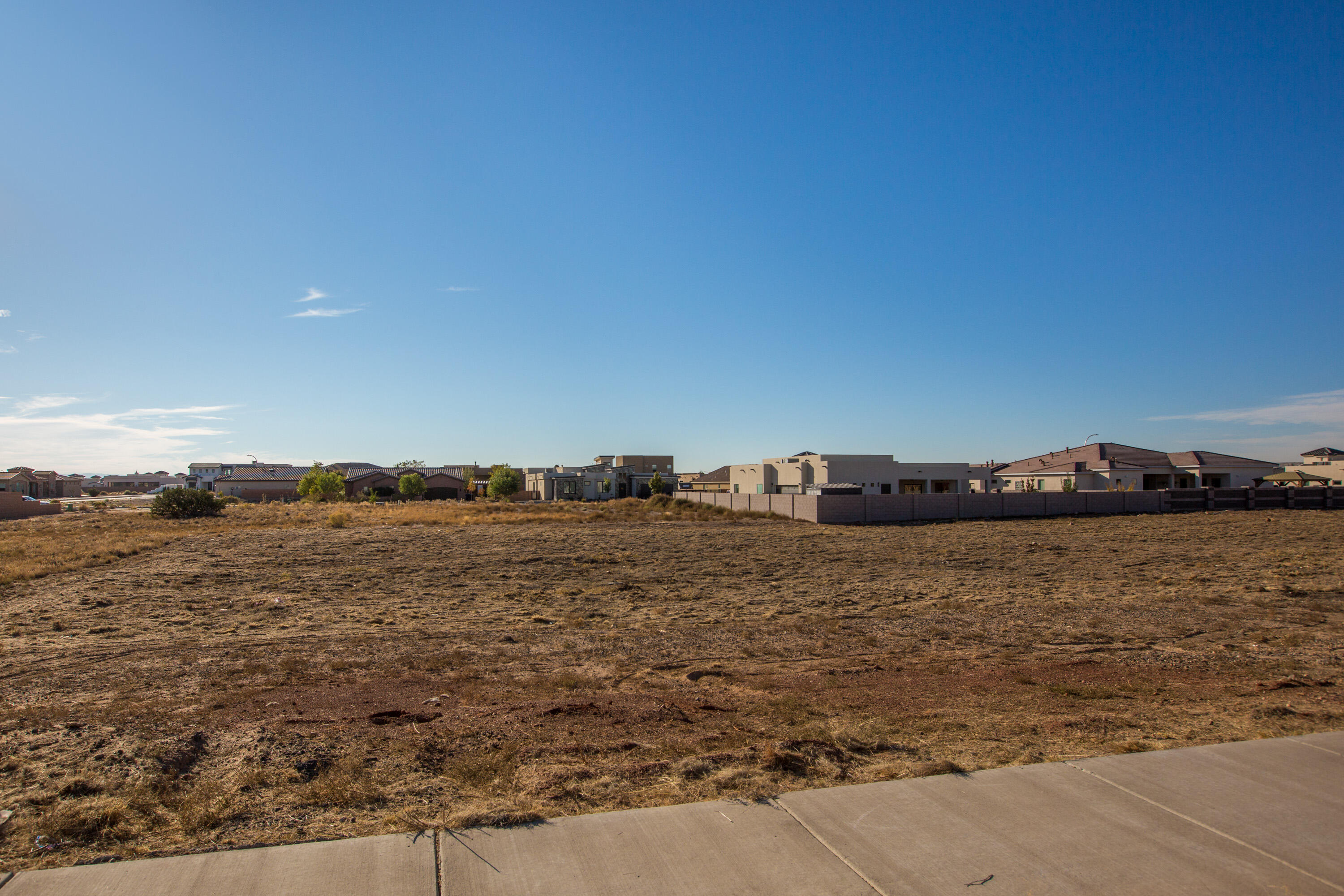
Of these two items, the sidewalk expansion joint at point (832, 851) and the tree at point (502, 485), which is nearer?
the sidewalk expansion joint at point (832, 851)

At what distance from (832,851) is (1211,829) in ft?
7.13

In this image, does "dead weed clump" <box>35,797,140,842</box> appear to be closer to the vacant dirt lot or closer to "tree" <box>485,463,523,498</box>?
the vacant dirt lot

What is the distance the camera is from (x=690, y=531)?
3328cm

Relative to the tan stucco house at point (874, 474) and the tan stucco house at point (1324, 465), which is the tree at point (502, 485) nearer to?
the tan stucco house at point (874, 474)

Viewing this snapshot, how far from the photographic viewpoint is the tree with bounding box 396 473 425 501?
3454 inches

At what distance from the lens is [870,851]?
3.72m

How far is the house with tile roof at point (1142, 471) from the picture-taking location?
64.3 m

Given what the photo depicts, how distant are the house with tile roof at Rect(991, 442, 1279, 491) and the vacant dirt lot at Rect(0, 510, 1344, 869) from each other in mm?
50150

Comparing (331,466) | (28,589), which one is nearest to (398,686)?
(28,589)

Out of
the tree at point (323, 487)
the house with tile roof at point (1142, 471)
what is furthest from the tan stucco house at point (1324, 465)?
the tree at point (323, 487)

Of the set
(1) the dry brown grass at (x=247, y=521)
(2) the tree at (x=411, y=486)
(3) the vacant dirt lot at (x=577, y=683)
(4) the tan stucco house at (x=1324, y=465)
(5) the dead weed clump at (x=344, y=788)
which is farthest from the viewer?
(2) the tree at (x=411, y=486)

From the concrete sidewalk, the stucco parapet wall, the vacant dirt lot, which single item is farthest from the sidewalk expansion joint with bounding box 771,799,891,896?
the stucco parapet wall

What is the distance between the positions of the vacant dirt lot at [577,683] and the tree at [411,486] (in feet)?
229

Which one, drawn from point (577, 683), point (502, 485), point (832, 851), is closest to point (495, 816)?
point (832, 851)
